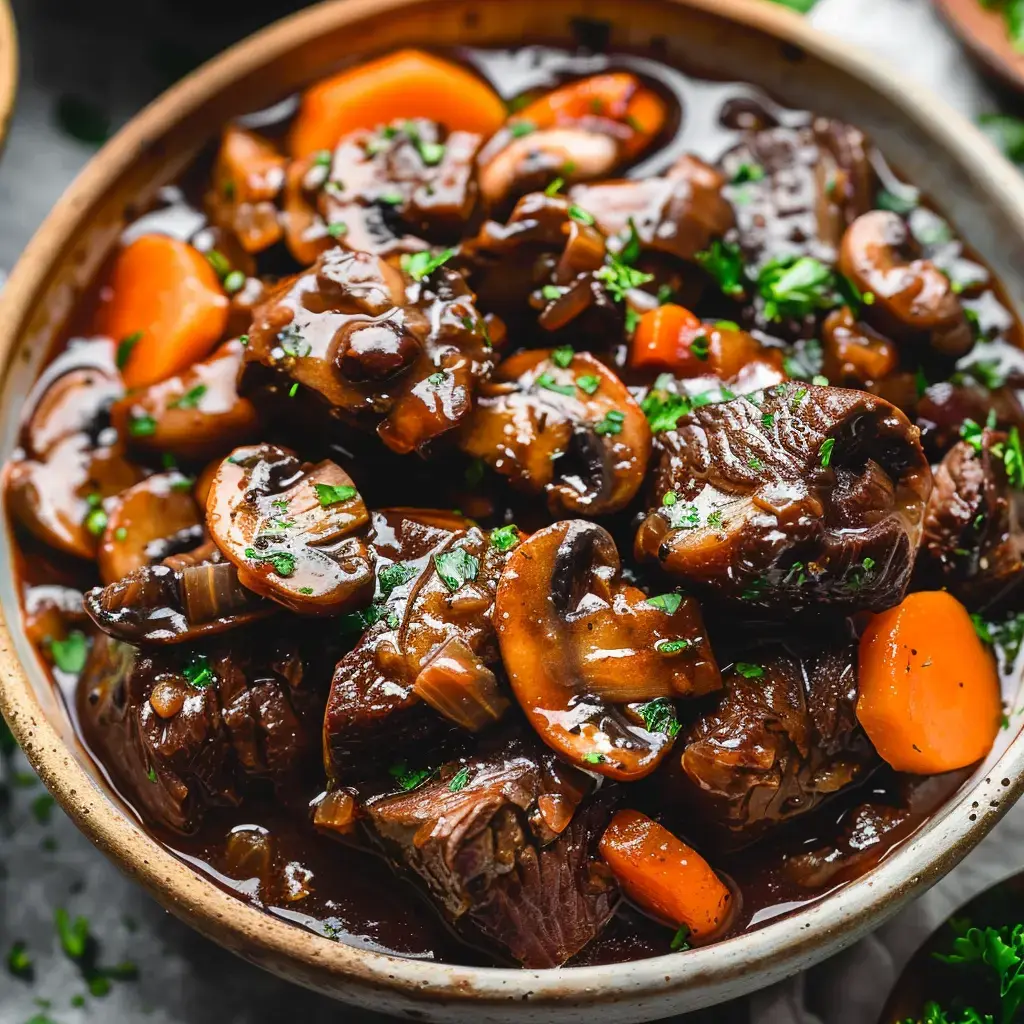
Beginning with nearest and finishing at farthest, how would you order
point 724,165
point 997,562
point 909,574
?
point 909,574 < point 997,562 < point 724,165

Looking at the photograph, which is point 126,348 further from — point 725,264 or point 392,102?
point 725,264

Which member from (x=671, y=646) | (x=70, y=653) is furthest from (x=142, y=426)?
(x=671, y=646)

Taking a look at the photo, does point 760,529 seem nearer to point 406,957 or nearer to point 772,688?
point 772,688

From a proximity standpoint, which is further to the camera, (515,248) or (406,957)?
(515,248)

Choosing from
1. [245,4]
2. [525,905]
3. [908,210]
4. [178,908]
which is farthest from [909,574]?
[245,4]

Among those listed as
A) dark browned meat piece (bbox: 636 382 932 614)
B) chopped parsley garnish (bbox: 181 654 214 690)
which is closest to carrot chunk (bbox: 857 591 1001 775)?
dark browned meat piece (bbox: 636 382 932 614)

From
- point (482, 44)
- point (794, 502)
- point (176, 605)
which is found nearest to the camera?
point (794, 502)
